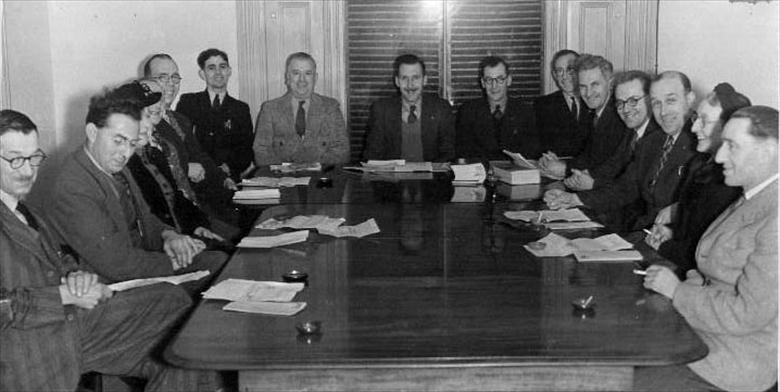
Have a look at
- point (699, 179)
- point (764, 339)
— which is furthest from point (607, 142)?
point (764, 339)

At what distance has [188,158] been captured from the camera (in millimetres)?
5445

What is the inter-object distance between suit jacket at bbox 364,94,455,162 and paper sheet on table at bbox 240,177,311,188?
1.37m

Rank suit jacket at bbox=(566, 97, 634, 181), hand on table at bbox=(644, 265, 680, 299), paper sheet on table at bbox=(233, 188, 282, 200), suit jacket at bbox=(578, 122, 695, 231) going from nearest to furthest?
1. hand on table at bbox=(644, 265, 680, 299)
2. suit jacket at bbox=(578, 122, 695, 231)
3. paper sheet on table at bbox=(233, 188, 282, 200)
4. suit jacket at bbox=(566, 97, 634, 181)


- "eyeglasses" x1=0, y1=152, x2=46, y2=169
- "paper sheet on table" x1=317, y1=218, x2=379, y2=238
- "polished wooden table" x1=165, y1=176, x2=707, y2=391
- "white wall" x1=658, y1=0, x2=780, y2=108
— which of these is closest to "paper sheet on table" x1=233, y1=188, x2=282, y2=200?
"paper sheet on table" x1=317, y1=218, x2=379, y2=238

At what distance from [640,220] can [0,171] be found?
2.90 meters

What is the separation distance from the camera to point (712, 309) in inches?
103

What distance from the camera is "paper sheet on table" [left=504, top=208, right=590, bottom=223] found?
12.7ft

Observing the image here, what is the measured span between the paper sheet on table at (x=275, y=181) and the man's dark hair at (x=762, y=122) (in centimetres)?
268

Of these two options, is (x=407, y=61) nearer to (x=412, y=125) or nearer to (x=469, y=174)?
(x=412, y=125)

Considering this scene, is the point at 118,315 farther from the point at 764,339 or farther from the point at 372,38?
the point at 372,38

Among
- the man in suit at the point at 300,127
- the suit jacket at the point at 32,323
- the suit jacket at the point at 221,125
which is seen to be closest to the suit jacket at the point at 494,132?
the man in suit at the point at 300,127

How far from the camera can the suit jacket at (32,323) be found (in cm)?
272

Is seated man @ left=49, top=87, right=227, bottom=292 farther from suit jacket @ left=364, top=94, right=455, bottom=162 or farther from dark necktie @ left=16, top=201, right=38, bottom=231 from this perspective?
suit jacket @ left=364, top=94, right=455, bottom=162

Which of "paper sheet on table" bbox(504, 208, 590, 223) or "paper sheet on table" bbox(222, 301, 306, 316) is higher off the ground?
"paper sheet on table" bbox(504, 208, 590, 223)
